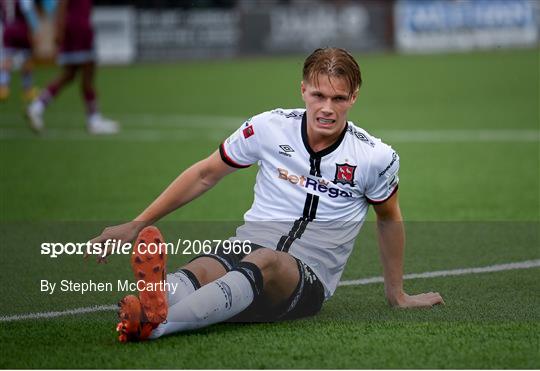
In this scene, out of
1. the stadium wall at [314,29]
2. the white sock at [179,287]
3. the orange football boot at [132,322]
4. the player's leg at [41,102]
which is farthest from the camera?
the stadium wall at [314,29]

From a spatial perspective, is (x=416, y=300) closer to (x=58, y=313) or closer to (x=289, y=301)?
(x=289, y=301)

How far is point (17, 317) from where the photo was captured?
5680mm

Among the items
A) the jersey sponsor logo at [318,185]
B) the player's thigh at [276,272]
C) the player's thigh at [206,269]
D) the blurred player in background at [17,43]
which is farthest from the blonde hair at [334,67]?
the blurred player in background at [17,43]

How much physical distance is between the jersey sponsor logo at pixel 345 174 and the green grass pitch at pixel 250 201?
67 centimetres

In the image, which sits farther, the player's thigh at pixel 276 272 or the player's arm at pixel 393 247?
the player's arm at pixel 393 247

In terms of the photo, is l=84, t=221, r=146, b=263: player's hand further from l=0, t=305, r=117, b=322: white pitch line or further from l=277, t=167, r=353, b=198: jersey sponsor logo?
l=277, t=167, r=353, b=198: jersey sponsor logo

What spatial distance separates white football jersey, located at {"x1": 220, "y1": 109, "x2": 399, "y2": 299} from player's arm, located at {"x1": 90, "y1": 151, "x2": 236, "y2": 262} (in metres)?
0.08

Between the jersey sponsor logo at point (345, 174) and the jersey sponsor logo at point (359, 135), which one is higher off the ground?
the jersey sponsor logo at point (359, 135)

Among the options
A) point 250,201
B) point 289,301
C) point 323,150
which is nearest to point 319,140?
point 323,150

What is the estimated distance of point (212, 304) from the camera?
502 cm

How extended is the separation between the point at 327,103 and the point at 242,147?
0.56 meters

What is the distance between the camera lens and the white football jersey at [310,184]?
5.57 m

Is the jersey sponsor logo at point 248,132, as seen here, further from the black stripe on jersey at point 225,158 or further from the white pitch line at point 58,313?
the white pitch line at point 58,313

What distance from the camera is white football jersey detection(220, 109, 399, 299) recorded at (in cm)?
557
